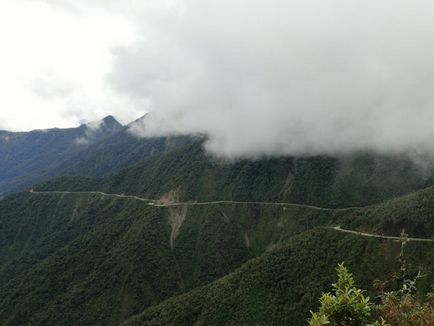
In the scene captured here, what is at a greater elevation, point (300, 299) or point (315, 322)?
point (315, 322)

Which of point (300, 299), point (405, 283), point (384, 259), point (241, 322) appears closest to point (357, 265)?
point (384, 259)

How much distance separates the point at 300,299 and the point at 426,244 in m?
57.9

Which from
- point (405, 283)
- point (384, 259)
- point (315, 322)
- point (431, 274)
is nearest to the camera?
point (315, 322)

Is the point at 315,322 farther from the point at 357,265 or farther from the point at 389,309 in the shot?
the point at 357,265

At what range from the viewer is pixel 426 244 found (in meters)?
195

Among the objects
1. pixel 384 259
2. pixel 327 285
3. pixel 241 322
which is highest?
pixel 384 259

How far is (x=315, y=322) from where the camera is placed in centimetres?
2927

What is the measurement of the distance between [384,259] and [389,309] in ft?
570

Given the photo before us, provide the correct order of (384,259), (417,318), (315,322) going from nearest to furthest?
(315,322)
(417,318)
(384,259)

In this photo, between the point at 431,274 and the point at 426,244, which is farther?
the point at 426,244

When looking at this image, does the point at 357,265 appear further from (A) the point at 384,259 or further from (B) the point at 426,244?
(B) the point at 426,244

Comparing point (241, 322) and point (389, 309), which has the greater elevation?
point (389, 309)

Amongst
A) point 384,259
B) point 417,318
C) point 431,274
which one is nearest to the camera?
point 417,318

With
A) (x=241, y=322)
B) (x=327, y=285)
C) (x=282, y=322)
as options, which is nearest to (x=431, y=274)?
(x=327, y=285)
